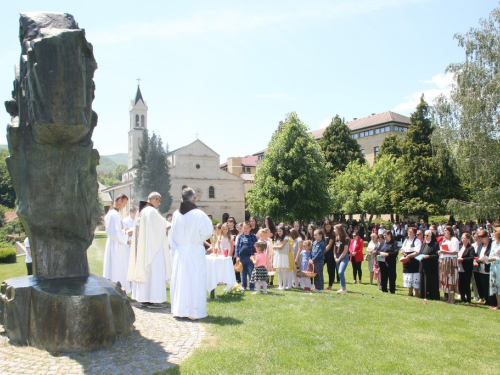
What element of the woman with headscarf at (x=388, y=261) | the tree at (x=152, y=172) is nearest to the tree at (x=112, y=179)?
the tree at (x=152, y=172)

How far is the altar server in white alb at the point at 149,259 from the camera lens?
8234 mm

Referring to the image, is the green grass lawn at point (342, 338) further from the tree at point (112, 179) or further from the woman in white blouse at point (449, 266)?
the tree at point (112, 179)

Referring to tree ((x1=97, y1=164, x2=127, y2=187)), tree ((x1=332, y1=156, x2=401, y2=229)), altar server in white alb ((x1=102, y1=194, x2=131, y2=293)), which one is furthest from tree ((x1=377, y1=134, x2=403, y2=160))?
tree ((x1=97, y1=164, x2=127, y2=187))

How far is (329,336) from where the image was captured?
668 centimetres

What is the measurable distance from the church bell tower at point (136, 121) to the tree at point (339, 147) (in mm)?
42758

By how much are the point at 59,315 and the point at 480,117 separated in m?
25.4

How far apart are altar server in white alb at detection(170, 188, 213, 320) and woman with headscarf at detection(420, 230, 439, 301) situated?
6516 mm

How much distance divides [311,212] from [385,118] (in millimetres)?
37388

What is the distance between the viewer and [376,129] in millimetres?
66875

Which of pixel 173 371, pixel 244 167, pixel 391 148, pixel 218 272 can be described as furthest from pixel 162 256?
pixel 244 167

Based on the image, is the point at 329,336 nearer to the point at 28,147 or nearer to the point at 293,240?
the point at 28,147

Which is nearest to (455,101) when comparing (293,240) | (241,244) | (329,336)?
(293,240)

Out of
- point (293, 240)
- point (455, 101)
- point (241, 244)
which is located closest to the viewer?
point (241, 244)

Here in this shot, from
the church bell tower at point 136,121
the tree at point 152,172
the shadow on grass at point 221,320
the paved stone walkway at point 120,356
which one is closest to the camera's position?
the paved stone walkway at point 120,356
